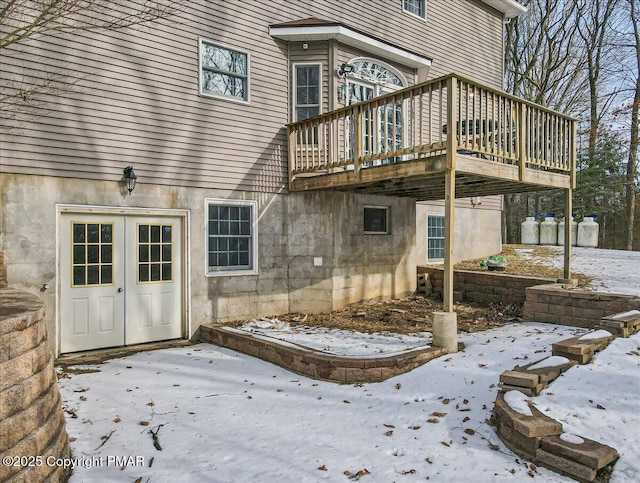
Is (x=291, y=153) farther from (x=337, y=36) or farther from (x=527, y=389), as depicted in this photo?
(x=527, y=389)

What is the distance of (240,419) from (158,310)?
3.81m

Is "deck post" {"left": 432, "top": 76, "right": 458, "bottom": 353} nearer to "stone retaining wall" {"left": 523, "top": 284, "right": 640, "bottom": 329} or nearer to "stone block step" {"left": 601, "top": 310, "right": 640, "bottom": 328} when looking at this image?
"stone block step" {"left": 601, "top": 310, "right": 640, "bottom": 328}

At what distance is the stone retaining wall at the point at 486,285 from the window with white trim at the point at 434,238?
43.1 inches

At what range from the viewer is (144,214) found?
7492 millimetres

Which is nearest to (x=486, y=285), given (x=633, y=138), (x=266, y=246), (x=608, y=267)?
(x=608, y=267)

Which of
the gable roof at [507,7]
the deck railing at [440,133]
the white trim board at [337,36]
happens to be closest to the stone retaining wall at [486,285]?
the deck railing at [440,133]

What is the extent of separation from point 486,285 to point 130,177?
748 cm

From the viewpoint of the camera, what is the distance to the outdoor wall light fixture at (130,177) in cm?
713

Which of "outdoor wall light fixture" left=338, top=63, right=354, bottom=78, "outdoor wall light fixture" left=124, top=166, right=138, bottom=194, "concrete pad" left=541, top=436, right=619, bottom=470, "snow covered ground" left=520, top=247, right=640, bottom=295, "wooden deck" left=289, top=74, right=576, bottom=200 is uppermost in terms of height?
"outdoor wall light fixture" left=338, top=63, right=354, bottom=78

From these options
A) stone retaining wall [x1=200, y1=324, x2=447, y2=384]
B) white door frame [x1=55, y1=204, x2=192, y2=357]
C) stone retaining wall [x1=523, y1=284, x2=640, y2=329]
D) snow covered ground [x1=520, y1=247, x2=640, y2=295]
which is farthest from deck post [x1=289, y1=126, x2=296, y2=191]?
snow covered ground [x1=520, y1=247, x2=640, y2=295]

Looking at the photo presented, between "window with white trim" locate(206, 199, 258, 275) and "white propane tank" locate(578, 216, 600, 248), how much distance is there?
46.3 feet

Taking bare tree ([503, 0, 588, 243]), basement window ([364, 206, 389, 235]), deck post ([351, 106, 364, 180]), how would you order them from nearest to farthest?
deck post ([351, 106, 364, 180]) < basement window ([364, 206, 389, 235]) < bare tree ([503, 0, 588, 243])

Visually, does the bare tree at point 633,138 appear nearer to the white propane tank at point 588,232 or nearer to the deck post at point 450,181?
the white propane tank at point 588,232

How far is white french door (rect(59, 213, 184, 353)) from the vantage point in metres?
6.86
